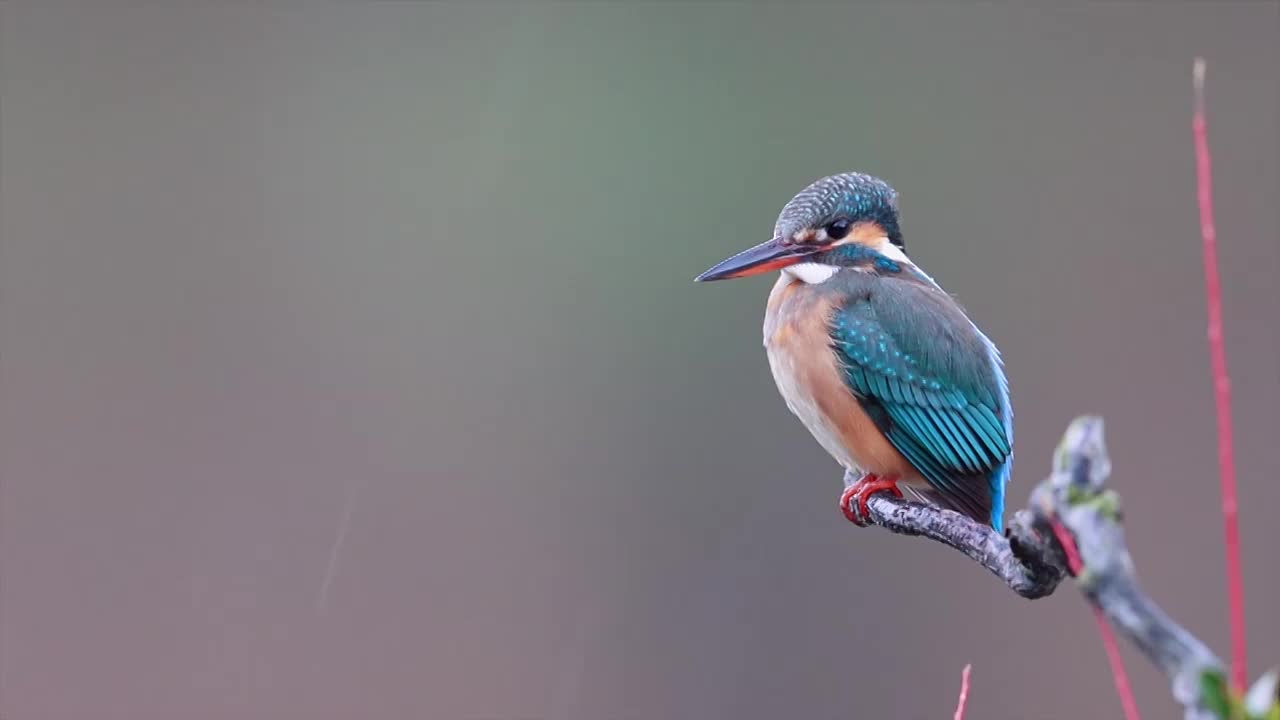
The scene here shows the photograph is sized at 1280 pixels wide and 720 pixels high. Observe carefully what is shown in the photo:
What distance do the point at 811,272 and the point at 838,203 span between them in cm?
12

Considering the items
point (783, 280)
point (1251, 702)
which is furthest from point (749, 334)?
point (1251, 702)

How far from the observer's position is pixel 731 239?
4.43 m

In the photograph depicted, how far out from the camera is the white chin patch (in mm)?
1818

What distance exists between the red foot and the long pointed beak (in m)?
0.30

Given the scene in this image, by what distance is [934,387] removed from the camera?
70.2 inches

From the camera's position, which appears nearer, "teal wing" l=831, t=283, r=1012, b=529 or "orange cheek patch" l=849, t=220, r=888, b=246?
"teal wing" l=831, t=283, r=1012, b=529

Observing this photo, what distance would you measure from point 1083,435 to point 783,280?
135 centimetres

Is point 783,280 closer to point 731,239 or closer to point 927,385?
point 927,385

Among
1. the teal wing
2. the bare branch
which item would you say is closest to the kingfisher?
the teal wing

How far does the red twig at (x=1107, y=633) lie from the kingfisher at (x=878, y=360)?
1.02 meters

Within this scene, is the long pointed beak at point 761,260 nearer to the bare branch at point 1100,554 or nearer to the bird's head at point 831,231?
the bird's head at point 831,231

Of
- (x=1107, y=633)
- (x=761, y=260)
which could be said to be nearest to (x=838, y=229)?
(x=761, y=260)

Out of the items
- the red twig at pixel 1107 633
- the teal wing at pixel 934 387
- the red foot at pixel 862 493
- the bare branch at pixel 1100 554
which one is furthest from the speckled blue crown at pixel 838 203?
the red twig at pixel 1107 633

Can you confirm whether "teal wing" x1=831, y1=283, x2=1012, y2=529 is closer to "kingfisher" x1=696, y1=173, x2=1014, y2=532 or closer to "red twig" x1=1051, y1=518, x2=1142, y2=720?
"kingfisher" x1=696, y1=173, x2=1014, y2=532
